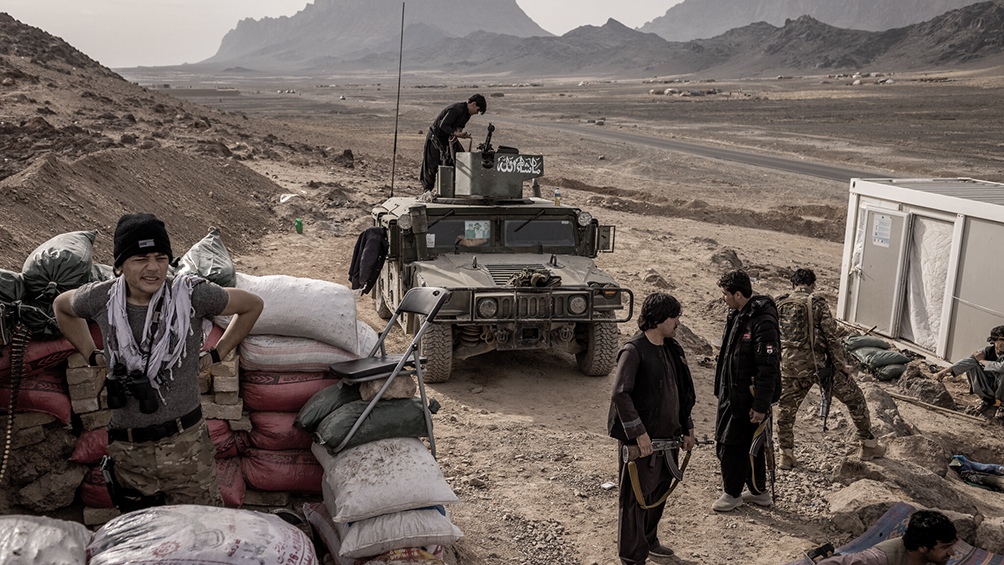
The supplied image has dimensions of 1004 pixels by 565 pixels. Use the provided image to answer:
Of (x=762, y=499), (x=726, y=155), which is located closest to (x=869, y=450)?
(x=762, y=499)

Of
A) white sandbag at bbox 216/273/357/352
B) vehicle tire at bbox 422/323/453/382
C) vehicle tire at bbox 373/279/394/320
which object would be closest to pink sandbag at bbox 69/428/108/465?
white sandbag at bbox 216/273/357/352

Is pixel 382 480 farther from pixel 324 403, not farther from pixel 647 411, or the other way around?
pixel 647 411

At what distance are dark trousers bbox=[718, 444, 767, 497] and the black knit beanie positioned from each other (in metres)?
3.72

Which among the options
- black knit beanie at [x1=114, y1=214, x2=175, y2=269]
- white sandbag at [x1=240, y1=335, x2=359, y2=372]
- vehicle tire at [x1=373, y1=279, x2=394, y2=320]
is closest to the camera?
black knit beanie at [x1=114, y1=214, x2=175, y2=269]

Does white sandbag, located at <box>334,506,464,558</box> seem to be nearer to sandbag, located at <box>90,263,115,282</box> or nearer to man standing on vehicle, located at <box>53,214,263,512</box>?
man standing on vehicle, located at <box>53,214,263,512</box>

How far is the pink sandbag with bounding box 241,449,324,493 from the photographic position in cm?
462

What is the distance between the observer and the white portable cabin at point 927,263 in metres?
8.90

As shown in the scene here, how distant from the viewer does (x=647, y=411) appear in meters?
4.72

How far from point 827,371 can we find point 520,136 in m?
31.3

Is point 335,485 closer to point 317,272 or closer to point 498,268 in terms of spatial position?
point 498,268

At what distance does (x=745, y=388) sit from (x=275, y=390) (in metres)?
2.80

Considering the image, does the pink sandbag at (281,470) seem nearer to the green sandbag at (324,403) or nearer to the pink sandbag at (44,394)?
the green sandbag at (324,403)

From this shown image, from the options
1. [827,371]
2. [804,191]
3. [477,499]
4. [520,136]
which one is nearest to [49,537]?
[477,499]

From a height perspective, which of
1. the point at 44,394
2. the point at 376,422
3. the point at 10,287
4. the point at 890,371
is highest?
the point at 10,287
